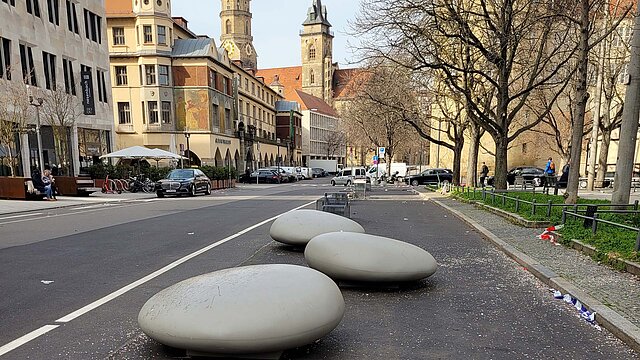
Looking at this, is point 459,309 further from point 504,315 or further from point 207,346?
point 207,346

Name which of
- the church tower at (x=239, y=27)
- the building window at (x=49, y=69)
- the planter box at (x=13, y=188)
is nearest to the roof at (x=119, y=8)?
the building window at (x=49, y=69)

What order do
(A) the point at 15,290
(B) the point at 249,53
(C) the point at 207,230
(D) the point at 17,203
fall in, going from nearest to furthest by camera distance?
(A) the point at 15,290, (C) the point at 207,230, (D) the point at 17,203, (B) the point at 249,53

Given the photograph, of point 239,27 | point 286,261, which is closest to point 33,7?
point 286,261

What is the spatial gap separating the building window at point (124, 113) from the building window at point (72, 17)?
13.4 metres

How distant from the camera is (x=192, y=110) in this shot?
4609 cm

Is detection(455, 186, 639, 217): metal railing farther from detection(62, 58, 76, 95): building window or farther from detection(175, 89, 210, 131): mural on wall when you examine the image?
detection(175, 89, 210, 131): mural on wall

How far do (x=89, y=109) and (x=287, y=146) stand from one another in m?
→ 52.2

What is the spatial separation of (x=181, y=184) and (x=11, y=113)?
10688mm

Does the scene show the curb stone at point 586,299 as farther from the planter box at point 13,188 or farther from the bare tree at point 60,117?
the bare tree at point 60,117

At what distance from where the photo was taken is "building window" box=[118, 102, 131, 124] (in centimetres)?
4534

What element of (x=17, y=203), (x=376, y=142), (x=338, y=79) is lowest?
(x=17, y=203)

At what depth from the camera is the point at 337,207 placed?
1250 centimetres

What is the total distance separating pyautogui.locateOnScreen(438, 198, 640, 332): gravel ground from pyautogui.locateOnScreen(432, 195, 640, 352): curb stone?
0.11 meters

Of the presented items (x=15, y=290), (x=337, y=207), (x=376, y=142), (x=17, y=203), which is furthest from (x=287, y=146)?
(x=15, y=290)
